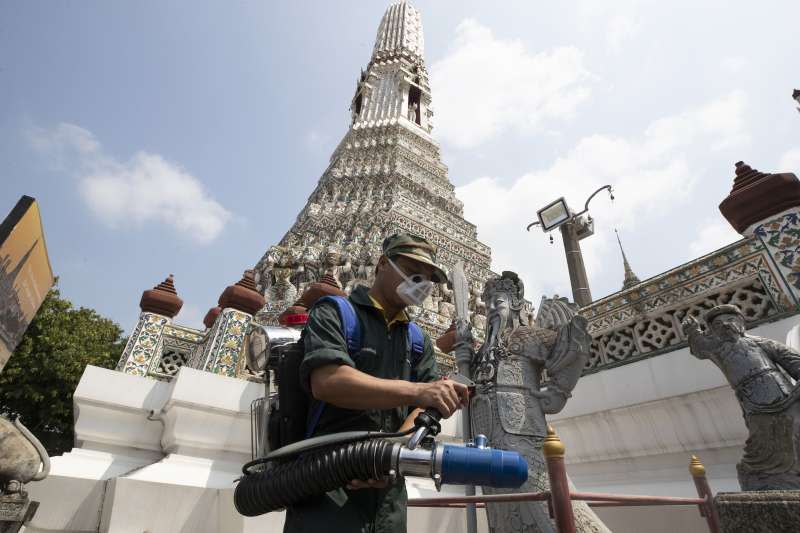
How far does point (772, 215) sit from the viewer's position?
3.60 meters

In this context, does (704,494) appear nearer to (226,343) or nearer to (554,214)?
(226,343)

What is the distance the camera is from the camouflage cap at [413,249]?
1508mm

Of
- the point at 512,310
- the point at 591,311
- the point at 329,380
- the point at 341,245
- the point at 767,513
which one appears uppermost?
the point at 341,245

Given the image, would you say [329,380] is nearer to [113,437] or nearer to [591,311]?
[113,437]

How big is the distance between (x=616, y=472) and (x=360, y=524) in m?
3.58

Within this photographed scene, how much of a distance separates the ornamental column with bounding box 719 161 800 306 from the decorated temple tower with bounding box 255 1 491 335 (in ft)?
27.9

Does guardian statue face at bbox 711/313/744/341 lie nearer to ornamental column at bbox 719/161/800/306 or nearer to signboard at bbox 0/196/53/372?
ornamental column at bbox 719/161/800/306

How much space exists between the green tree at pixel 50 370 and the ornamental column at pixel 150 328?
7.80m

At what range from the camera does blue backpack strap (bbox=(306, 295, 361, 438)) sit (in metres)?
1.31

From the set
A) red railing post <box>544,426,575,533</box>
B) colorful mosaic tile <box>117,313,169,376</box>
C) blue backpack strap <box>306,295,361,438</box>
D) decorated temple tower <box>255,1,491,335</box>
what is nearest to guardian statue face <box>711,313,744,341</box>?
red railing post <box>544,426,575,533</box>

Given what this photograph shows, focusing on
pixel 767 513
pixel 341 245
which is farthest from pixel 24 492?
pixel 341 245

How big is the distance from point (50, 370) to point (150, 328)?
8.17 m

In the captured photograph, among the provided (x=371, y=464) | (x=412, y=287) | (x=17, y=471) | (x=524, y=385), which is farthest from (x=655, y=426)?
(x=17, y=471)

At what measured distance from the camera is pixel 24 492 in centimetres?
266
